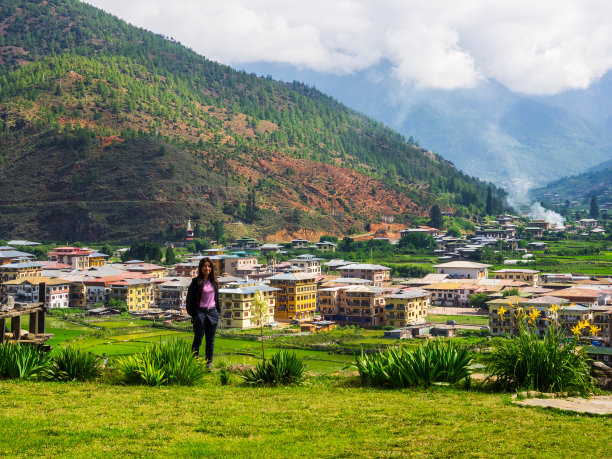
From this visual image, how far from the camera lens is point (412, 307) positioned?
50656mm

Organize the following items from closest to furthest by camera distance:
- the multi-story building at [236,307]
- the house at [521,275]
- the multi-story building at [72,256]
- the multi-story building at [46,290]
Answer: the multi-story building at [236,307] < the multi-story building at [46,290] < the house at [521,275] < the multi-story building at [72,256]

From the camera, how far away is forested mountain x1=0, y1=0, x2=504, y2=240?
319ft

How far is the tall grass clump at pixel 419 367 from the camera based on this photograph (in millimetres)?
10469

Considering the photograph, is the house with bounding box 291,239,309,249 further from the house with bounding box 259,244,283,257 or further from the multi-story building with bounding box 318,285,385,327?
the multi-story building with bounding box 318,285,385,327

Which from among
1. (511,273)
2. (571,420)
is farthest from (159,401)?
(511,273)

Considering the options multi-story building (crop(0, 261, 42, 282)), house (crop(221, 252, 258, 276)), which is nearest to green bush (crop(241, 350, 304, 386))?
multi-story building (crop(0, 261, 42, 282))

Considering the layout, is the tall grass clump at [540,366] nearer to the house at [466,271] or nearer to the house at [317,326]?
the house at [317,326]

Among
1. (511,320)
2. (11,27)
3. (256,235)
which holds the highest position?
(11,27)

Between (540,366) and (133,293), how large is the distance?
49572mm

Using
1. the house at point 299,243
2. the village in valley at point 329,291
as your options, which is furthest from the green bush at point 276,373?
the house at point 299,243

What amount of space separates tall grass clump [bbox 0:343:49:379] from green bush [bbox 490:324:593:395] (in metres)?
6.36

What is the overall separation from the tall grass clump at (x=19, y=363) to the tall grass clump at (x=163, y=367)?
4.28ft

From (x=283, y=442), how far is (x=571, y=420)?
3.18 metres

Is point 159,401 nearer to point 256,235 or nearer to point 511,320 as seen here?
point 511,320
